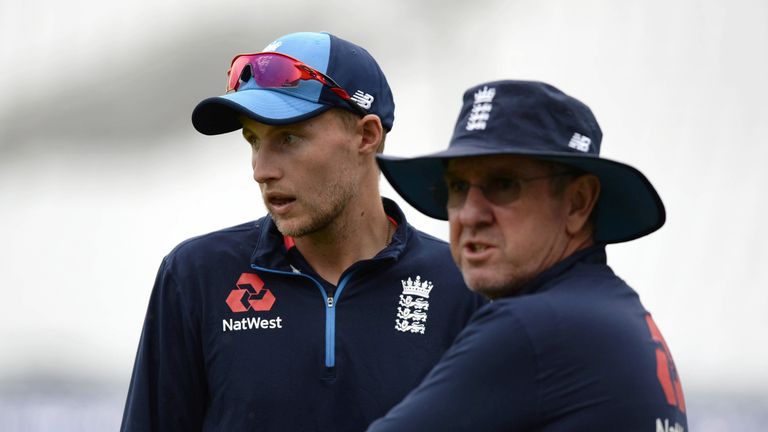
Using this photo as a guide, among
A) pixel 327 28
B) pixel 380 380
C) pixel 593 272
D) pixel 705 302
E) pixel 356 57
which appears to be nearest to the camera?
pixel 593 272

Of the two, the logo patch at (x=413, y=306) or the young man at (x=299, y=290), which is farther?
the logo patch at (x=413, y=306)

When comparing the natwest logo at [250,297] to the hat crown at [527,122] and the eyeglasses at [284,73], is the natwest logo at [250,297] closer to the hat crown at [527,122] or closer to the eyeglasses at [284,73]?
the eyeglasses at [284,73]

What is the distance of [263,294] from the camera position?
9.82 ft

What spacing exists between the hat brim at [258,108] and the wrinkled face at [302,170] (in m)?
0.04

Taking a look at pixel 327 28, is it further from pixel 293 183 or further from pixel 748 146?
pixel 293 183

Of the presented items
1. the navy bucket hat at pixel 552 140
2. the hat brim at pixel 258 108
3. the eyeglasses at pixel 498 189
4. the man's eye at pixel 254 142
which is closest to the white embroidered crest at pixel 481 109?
the navy bucket hat at pixel 552 140

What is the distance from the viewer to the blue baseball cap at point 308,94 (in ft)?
9.79

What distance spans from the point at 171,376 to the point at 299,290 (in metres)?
0.35

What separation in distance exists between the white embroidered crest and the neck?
0.72 meters

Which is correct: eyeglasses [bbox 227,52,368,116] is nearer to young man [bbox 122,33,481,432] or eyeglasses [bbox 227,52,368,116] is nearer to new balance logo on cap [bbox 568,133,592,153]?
young man [bbox 122,33,481,432]

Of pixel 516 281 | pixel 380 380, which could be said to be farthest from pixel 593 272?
pixel 380 380

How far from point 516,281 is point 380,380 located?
0.59m

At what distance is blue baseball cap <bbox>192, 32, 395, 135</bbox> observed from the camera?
2.98m

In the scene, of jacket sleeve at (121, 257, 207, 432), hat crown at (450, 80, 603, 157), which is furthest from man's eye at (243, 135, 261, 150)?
hat crown at (450, 80, 603, 157)
